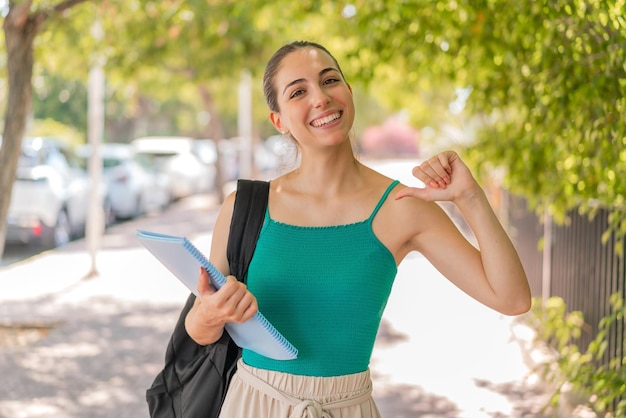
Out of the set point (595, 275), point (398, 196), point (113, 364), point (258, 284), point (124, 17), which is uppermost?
point (124, 17)

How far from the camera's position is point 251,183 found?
2477 millimetres

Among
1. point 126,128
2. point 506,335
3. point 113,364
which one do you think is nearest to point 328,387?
point 113,364

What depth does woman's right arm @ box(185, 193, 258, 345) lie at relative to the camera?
2.08 meters

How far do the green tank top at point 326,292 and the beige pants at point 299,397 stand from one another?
3 centimetres

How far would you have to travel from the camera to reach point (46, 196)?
14.9m

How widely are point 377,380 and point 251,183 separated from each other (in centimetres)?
516

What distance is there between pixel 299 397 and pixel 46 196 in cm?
1327

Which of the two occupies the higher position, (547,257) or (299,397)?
(299,397)

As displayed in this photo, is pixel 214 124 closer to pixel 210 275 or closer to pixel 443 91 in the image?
pixel 443 91

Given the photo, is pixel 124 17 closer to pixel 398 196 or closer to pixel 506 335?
pixel 506 335

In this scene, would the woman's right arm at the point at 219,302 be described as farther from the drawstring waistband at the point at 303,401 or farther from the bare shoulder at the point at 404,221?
the bare shoulder at the point at 404,221

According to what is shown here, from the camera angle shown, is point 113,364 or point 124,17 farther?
point 124,17

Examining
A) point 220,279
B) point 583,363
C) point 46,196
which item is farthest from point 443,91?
point 220,279

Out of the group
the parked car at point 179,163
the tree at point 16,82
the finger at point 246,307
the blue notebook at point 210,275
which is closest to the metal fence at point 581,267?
the blue notebook at point 210,275
